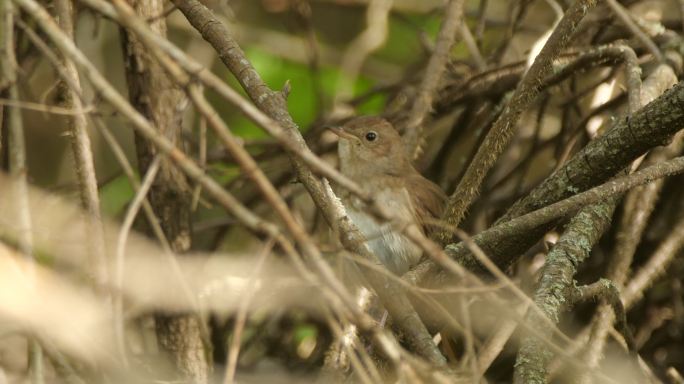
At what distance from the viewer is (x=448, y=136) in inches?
172

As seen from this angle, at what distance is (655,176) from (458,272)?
0.95 metres

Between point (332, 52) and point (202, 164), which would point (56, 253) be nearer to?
point (202, 164)

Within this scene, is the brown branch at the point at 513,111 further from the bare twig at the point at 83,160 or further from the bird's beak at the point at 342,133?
the bird's beak at the point at 342,133

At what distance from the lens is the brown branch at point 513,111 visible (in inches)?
115

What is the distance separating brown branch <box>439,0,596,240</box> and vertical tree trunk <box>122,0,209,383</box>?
1084mm

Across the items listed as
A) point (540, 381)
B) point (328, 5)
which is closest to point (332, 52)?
point (328, 5)

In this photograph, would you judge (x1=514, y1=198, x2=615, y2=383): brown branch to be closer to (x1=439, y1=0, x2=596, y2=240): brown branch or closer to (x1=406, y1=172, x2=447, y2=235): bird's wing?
(x1=439, y1=0, x2=596, y2=240): brown branch

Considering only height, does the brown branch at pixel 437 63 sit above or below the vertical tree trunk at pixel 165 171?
above

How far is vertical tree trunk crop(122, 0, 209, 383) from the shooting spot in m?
3.56

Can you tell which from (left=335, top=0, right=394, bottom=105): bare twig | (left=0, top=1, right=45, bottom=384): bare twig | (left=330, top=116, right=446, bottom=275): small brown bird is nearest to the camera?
(left=0, top=1, right=45, bottom=384): bare twig

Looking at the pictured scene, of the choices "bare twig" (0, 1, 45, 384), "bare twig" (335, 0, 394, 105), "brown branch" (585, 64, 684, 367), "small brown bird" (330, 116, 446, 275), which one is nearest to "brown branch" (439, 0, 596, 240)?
"brown branch" (585, 64, 684, 367)

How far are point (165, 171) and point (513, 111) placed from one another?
1352 millimetres

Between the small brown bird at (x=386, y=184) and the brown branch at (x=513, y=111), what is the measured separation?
3.12 ft

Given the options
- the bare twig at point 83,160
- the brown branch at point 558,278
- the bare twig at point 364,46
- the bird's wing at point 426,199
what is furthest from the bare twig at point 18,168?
the bare twig at point 364,46
